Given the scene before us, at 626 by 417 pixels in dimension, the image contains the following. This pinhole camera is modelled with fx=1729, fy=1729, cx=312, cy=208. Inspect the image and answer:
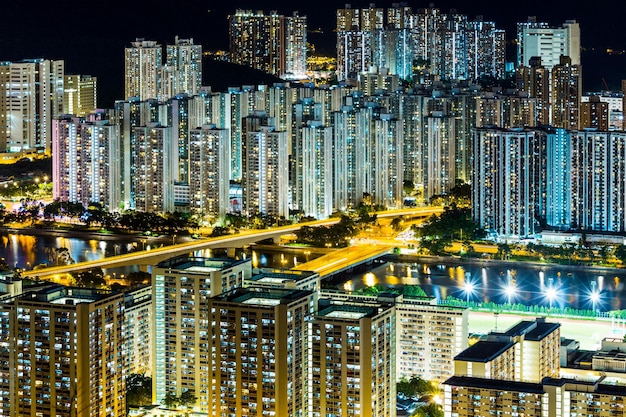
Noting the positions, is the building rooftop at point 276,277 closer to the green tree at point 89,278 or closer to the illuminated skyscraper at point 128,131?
the green tree at point 89,278

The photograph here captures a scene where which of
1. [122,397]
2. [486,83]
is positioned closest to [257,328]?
[122,397]

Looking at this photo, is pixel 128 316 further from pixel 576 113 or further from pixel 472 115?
pixel 576 113

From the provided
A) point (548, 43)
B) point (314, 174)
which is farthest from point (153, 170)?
point (548, 43)

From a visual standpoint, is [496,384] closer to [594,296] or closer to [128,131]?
[594,296]

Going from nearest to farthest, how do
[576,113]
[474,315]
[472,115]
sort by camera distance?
[474,315], [472,115], [576,113]

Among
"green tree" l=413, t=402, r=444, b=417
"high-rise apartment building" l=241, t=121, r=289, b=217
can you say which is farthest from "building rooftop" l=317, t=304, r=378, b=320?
"high-rise apartment building" l=241, t=121, r=289, b=217

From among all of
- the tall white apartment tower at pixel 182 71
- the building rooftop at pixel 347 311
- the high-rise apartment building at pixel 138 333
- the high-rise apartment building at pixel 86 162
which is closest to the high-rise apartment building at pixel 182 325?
the high-rise apartment building at pixel 138 333
